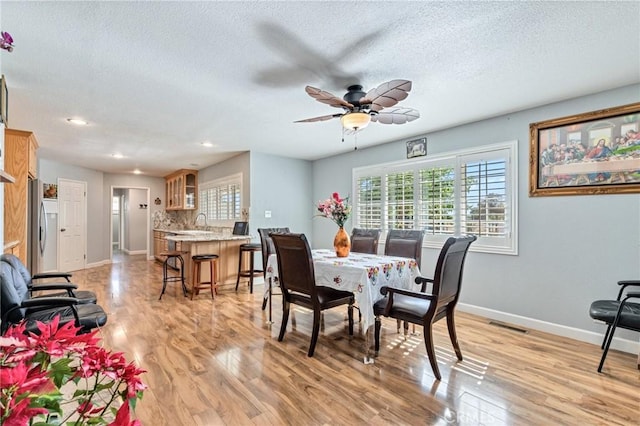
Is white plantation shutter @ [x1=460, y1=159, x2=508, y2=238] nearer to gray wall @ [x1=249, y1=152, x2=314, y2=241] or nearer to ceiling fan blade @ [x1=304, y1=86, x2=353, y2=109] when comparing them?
ceiling fan blade @ [x1=304, y1=86, x2=353, y2=109]

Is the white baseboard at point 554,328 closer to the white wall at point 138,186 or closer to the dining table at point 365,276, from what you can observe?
the dining table at point 365,276

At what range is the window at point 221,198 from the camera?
5.92 metres

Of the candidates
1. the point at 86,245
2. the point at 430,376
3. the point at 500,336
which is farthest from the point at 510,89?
the point at 86,245

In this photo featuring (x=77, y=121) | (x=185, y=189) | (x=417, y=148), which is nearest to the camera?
(x=77, y=121)

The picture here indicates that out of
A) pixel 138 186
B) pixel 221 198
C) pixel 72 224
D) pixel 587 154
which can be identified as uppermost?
pixel 138 186

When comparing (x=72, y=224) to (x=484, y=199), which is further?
(x=72, y=224)

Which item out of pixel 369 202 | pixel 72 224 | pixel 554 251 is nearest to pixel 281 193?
pixel 369 202

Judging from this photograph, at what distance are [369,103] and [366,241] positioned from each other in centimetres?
194

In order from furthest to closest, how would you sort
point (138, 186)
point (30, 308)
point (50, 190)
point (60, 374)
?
point (138, 186) < point (50, 190) < point (30, 308) < point (60, 374)

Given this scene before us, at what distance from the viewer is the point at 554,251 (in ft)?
10.4

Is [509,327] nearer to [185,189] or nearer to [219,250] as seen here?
[219,250]

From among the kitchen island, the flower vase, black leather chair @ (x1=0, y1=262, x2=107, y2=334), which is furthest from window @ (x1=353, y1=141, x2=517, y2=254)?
black leather chair @ (x1=0, y1=262, x2=107, y2=334)

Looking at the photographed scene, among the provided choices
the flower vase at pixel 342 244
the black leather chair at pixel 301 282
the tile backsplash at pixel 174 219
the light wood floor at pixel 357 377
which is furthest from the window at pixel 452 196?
the tile backsplash at pixel 174 219

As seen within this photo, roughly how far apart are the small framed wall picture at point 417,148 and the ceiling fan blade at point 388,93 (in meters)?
2.08
